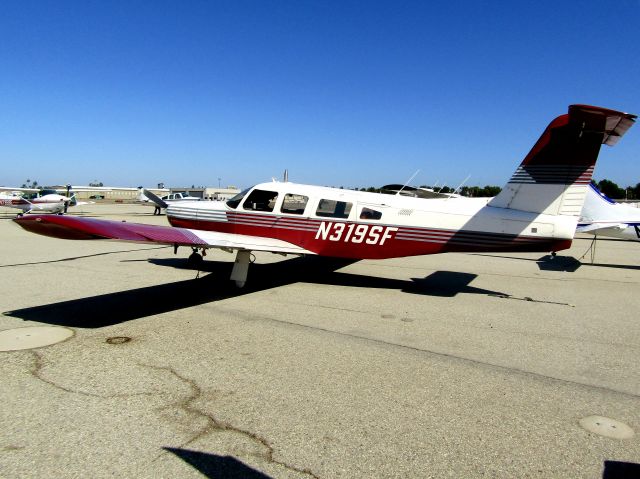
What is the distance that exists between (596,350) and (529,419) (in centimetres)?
260

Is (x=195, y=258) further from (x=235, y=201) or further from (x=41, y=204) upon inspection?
(x=41, y=204)

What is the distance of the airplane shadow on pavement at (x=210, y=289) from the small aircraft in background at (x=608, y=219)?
6.09m

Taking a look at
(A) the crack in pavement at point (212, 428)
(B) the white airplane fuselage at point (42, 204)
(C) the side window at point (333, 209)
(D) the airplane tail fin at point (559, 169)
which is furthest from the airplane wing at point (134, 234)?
(B) the white airplane fuselage at point (42, 204)

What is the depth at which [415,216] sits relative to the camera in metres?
9.00

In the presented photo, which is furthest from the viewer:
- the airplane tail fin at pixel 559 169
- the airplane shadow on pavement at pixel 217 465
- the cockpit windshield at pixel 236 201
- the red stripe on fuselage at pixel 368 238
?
the cockpit windshield at pixel 236 201

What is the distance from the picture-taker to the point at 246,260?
8883mm

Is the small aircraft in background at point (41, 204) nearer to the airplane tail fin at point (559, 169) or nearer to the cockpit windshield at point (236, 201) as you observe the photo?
the cockpit windshield at point (236, 201)

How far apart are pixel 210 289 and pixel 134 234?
8.67ft

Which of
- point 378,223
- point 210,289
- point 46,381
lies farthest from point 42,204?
point 46,381

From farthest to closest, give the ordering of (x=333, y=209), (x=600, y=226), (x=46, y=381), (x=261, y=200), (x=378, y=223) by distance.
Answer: (x=600, y=226) → (x=261, y=200) → (x=333, y=209) → (x=378, y=223) → (x=46, y=381)

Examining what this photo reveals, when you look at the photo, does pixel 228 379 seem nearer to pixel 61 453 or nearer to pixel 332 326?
pixel 61 453

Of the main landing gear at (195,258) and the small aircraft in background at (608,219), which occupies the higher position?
the small aircraft in background at (608,219)

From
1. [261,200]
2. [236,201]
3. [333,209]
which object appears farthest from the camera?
[236,201]

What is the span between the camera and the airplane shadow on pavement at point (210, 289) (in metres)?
6.81
